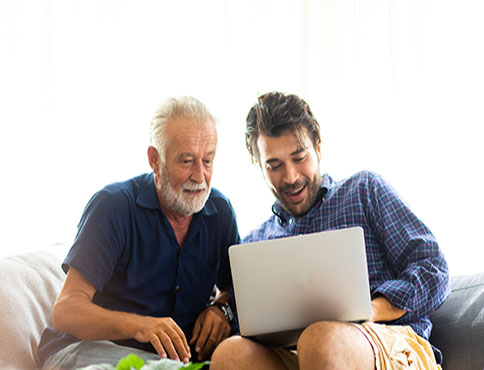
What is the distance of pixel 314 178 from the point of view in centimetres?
189

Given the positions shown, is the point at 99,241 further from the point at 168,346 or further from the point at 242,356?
the point at 242,356

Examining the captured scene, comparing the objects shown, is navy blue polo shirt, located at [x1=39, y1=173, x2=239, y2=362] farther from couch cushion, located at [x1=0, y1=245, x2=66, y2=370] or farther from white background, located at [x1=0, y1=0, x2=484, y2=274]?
white background, located at [x1=0, y1=0, x2=484, y2=274]

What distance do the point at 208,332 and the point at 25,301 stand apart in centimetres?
58

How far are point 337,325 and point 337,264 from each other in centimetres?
15

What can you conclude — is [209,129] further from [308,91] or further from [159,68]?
[308,91]

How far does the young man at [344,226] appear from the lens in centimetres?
137

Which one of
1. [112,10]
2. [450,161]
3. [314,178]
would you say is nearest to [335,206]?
[314,178]

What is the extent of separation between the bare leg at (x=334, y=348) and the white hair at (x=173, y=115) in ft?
2.40

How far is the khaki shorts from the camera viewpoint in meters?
1.39

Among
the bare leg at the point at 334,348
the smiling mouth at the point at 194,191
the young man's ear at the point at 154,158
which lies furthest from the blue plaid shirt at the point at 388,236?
the young man's ear at the point at 154,158

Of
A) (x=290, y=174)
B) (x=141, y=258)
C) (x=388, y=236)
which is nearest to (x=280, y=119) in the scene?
(x=290, y=174)

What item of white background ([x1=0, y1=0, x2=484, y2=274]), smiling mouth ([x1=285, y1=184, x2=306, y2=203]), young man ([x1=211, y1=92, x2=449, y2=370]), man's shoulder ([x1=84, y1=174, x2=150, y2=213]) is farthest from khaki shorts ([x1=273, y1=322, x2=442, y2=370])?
white background ([x1=0, y1=0, x2=484, y2=274])

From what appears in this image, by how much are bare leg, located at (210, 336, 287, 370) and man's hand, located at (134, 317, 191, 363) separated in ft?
0.39

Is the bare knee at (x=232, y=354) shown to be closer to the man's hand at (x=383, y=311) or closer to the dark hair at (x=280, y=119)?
the man's hand at (x=383, y=311)
